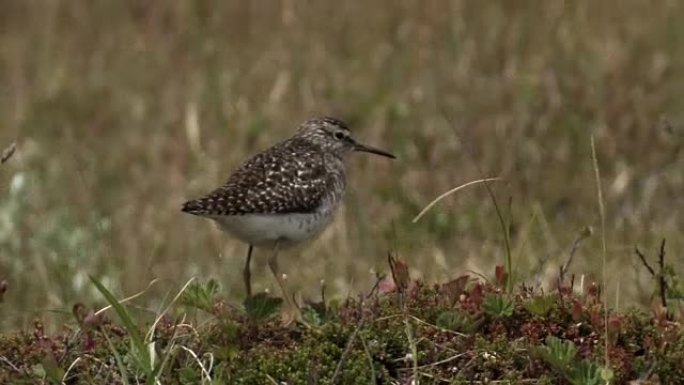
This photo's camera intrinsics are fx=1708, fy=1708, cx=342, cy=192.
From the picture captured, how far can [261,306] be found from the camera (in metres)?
6.14

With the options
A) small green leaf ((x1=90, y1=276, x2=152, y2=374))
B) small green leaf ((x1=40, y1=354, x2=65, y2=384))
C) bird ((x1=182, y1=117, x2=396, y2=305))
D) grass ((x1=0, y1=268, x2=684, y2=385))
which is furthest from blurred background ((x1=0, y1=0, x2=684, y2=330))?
small green leaf ((x1=90, y1=276, x2=152, y2=374))

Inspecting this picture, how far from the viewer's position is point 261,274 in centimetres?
1116

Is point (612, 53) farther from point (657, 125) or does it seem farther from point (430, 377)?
point (430, 377)

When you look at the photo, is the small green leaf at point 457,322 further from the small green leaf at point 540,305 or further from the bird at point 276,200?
the bird at point 276,200

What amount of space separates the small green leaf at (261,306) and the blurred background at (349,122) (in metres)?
3.41

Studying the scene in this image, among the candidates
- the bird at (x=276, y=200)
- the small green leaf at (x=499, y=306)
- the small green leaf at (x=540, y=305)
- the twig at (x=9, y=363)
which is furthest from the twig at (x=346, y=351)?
the bird at (x=276, y=200)

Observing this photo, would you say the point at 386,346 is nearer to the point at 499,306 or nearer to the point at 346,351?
the point at 346,351

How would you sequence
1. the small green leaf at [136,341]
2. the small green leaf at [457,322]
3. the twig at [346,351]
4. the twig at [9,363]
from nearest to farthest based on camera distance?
the small green leaf at [136,341] < the twig at [346,351] < the twig at [9,363] < the small green leaf at [457,322]

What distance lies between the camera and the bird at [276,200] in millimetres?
8555

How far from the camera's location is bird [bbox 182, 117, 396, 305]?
8555mm

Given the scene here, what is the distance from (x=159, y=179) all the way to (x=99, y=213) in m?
0.68

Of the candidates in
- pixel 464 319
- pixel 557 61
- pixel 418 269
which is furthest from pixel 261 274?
pixel 464 319

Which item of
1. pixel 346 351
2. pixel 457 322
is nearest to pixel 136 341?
pixel 346 351

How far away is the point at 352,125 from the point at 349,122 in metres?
0.03
